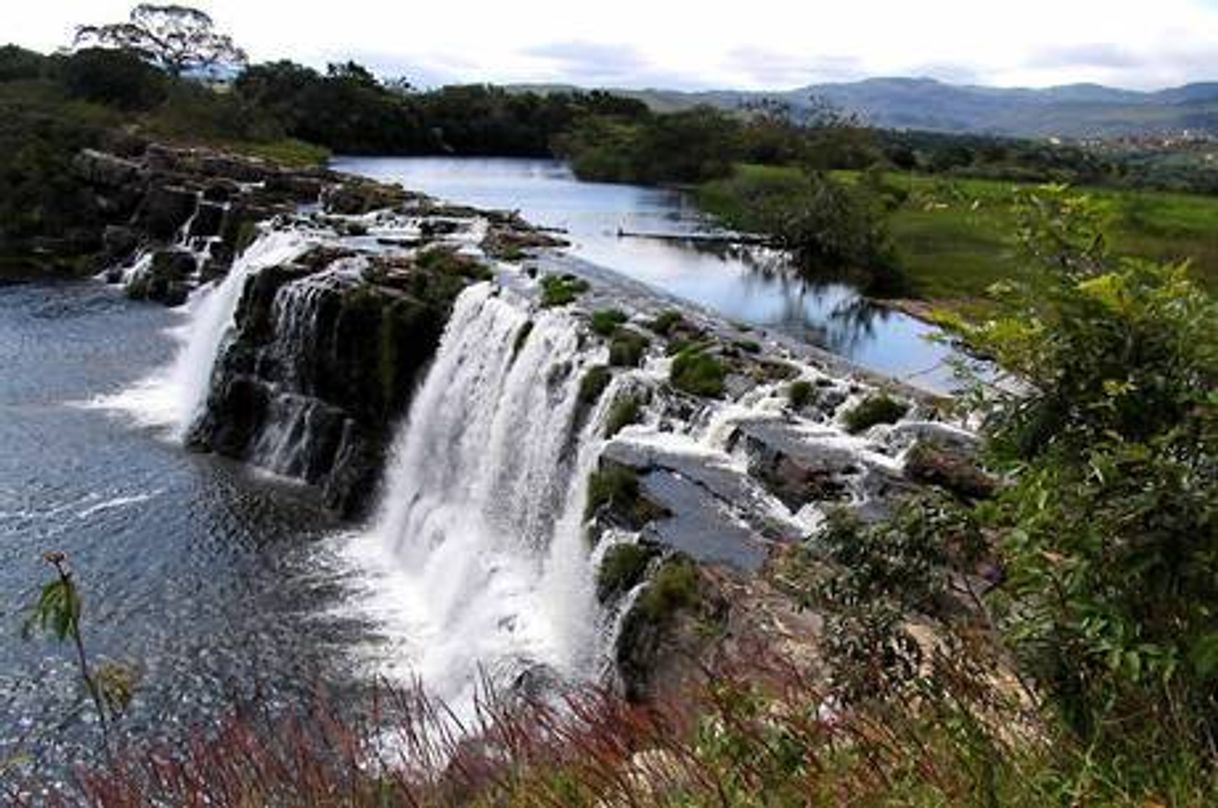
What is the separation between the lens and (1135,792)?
16.4ft

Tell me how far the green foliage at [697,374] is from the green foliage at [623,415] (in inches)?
35.9

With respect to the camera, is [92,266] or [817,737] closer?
[817,737]

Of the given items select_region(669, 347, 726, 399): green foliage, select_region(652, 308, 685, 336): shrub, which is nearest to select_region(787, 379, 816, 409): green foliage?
select_region(669, 347, 726, 399): green foliage

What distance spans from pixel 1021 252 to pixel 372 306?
25.8 metres

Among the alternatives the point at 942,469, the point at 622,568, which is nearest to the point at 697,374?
the point at 942,469

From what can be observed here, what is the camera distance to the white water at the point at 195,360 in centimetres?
3400

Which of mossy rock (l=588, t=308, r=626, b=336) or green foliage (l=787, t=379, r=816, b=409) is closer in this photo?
green foliage (l=787, t=379, r=816, b=409)

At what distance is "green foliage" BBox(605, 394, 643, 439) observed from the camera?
21156 millimetres

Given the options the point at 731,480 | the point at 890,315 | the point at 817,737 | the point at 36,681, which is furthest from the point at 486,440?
the point at 890,315

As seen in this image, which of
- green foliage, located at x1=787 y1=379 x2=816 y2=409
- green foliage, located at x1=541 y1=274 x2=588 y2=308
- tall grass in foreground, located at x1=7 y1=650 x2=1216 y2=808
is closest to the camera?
tall grass in foreground, located at x1=7 y1=650 x2=1216 y2=808

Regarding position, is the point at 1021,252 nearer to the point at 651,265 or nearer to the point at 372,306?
the point at 372,306

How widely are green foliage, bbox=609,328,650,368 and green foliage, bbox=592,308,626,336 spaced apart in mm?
685

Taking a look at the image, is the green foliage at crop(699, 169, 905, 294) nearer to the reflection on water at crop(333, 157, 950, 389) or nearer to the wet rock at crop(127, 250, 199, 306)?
the reflection on water at crop(333, 157, 950, 389)

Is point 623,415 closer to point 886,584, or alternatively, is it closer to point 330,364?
point 330,364
